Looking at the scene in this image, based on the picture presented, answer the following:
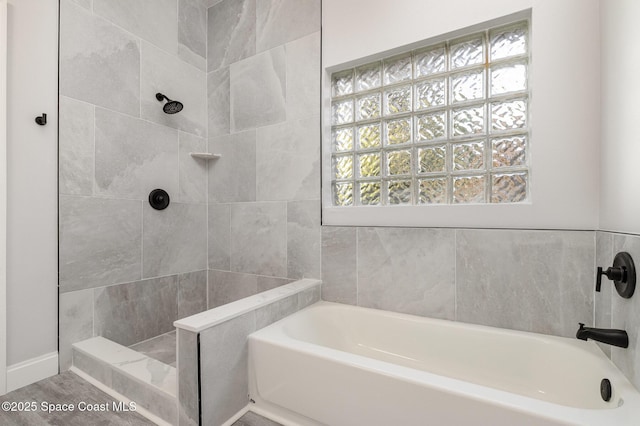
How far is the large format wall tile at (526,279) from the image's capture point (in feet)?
4.10

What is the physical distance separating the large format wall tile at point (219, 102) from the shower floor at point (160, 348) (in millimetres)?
1585

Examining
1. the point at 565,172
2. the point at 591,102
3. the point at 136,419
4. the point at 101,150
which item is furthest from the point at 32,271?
the point at 591,102

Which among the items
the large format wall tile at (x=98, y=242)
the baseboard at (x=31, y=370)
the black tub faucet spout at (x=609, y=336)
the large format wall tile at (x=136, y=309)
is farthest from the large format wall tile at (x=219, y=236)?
the black tub faucet spout at (x=609, y=336)

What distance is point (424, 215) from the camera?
1558mm

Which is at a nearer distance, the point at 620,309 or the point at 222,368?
the point at 620,309

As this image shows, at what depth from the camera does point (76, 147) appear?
162 centimetres

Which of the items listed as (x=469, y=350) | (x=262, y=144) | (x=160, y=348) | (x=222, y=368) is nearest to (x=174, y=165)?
(x=262, y=144)

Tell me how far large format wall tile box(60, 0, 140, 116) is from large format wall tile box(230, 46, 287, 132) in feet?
2.15

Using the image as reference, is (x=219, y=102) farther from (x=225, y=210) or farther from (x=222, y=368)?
(x=222, y=368)

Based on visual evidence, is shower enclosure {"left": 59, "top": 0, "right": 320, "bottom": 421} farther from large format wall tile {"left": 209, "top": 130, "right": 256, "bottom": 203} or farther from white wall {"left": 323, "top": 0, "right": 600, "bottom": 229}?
white wall {"left": 323, "top": 0, "right": 600, "bottom": 229}

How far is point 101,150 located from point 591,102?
2.54 m

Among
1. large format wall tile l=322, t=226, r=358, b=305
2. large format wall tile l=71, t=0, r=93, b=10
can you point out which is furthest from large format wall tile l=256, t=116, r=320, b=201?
large format wall tile l=71, t=0, r=93, b=10

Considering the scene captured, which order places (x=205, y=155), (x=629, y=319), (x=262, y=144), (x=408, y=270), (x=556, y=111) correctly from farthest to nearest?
(x=205, y=155), (x=262, y=144), (x=408, y=270), (x=556, y=111), (x=629, y=319)

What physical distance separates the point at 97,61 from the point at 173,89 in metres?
0.48
